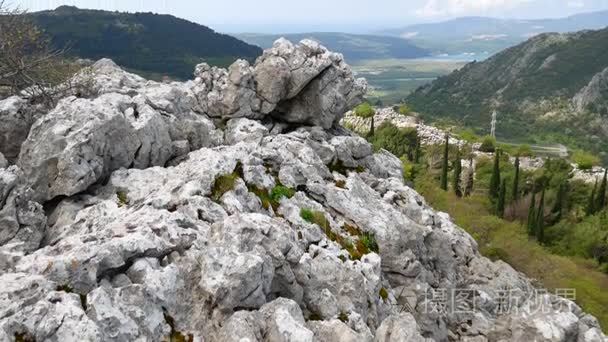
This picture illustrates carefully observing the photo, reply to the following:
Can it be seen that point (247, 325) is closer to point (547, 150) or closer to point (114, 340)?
point (114, 340)

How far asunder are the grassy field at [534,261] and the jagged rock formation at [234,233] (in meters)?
18.2

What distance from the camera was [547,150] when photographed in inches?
6531

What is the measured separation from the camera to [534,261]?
43656mm

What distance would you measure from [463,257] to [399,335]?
42.5 feet

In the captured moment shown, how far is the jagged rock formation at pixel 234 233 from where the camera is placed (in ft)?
36.3

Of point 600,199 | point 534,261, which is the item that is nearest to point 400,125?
point 600,199

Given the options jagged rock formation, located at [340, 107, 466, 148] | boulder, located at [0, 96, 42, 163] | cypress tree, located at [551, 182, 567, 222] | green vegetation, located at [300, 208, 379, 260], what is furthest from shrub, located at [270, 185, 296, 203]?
jagged rock formation, located at [340, 107, 466, 148]

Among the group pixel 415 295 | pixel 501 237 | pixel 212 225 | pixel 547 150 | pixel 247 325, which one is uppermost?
pixel 212 225

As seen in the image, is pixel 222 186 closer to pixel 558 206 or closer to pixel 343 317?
pixel 343 317

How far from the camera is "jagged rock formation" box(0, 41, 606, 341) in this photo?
11.1 metres

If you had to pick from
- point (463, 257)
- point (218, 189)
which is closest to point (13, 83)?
point (218, 189)

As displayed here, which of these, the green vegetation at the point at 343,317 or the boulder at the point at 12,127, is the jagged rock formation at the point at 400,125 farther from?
the green vegetation at the point at 343,317

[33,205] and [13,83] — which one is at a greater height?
[13,83]

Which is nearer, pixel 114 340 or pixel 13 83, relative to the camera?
pixel 114 340
